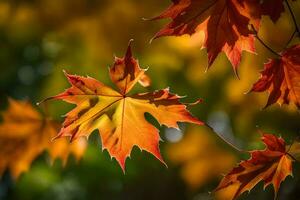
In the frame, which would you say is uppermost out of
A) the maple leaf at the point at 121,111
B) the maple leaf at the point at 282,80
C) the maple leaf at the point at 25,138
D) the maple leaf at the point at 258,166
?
the maple leaf at the point at 25,138

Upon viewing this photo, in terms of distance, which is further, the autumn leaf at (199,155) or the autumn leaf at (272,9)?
the autumn leaf at (199,155)

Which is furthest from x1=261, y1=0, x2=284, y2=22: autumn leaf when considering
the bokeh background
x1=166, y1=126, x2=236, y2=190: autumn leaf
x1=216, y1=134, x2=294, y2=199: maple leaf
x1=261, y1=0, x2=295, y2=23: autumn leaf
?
x1=166, y1=126, x2=236, y2=190: autumn leaf

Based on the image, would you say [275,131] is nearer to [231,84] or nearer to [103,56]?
[231,84]

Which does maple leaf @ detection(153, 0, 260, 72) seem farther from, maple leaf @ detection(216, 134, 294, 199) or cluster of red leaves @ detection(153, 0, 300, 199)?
maple leaf @ detection(216, 134, 294, 199)

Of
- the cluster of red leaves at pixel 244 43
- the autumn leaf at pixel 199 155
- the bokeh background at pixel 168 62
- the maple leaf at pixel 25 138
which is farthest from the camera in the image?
the autumn leaf at pixel 199 155

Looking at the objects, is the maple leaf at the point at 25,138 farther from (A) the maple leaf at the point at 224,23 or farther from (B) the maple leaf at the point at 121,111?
(A) the maple leaf at the point at 224,23

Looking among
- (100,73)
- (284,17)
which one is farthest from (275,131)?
(100,73)

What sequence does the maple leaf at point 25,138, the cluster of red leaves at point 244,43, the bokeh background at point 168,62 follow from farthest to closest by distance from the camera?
1. the bokeh background at point 168,62
2. the maple leaf at point 25,138
3. the cluster of red leaves at point 244,43

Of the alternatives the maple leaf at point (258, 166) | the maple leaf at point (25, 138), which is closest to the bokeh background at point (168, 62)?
the maple leaf at point (25, 138)
